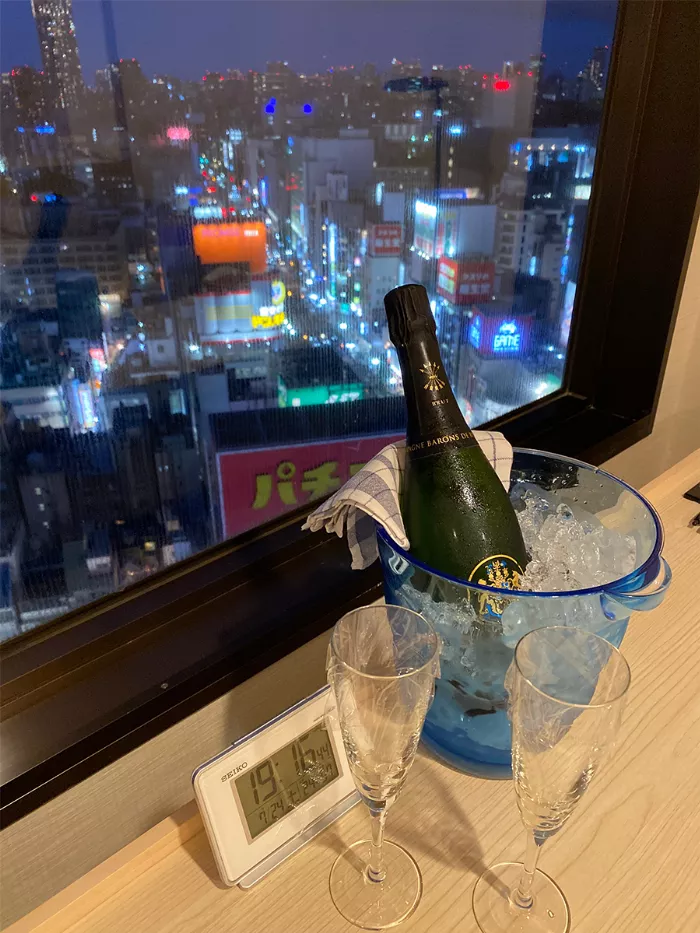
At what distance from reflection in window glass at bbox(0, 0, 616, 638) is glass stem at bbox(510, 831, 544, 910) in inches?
24.9

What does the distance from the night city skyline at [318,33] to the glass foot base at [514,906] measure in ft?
2.82

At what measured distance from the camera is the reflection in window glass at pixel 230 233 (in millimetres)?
779

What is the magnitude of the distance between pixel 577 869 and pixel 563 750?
17 centimetres

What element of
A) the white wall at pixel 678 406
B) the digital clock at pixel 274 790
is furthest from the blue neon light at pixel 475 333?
the digital clock at pixel 274 790

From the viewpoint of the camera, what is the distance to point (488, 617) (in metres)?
0.51

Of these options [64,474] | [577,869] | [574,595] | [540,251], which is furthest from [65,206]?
[540,251]

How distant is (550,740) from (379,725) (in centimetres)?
11

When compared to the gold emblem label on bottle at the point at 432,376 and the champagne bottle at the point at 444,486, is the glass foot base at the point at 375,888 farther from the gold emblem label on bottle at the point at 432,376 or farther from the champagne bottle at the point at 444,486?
the gold emblem label on bottle at the point at 432,376

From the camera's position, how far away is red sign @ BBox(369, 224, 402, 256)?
1.09 metres

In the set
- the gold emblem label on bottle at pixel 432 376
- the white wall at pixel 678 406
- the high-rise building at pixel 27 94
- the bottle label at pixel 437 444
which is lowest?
the white wall at pixel 678 406

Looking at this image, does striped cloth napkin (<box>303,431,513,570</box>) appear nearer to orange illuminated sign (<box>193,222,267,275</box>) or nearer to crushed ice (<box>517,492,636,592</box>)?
crushed ice (<box>517,492,636,592</box>)

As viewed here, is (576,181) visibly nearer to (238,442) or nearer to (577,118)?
(577,118)

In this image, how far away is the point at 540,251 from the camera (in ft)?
4.54

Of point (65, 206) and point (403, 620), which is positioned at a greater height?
point (65, 206)
